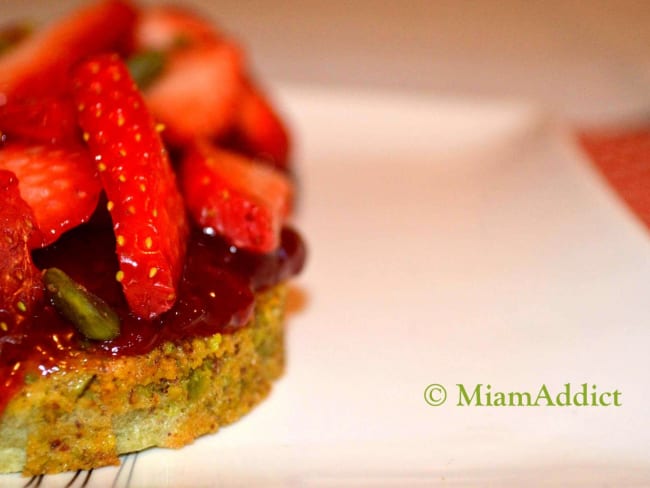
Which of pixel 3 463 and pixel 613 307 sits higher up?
pixel 613 307

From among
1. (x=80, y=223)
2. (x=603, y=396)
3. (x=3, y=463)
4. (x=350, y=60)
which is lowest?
(x=3, y=463)

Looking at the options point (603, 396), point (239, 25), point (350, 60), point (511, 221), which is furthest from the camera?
point (239, 25)

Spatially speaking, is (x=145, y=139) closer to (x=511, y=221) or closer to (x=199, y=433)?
(x=199, y=433)

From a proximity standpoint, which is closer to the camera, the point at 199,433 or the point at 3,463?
the point at 3,463

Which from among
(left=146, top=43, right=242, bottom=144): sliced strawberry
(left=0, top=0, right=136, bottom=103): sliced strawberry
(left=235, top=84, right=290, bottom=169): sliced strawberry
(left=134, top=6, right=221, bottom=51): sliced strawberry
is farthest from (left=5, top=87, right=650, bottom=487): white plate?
(left=0, top=0, right=136, bottom=103): sliced strawberry

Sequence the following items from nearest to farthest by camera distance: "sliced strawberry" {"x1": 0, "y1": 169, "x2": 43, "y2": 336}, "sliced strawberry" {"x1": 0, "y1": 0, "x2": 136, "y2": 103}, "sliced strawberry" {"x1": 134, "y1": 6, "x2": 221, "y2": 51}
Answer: "sliced strawberry" {"x1": 0, "y1": 169, "x2": 43, "y2": 336} → "sliced strawberry" {"x1": 0, "y1": 0, "x2": 136, "y2": 103} → "sliced strawberry" {"x1": 134, "y1": 6, "x2": 221, "y2": 51}

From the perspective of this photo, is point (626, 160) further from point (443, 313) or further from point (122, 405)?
point (122, 405)

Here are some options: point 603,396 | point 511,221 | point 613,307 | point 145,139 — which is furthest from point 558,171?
point 145,139

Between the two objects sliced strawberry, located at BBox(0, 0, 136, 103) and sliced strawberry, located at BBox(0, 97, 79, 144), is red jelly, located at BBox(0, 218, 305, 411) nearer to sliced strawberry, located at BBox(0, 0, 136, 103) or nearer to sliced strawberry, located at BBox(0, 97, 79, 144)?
sliced strawberry, located at BBox(0, 97, 79, 144)
